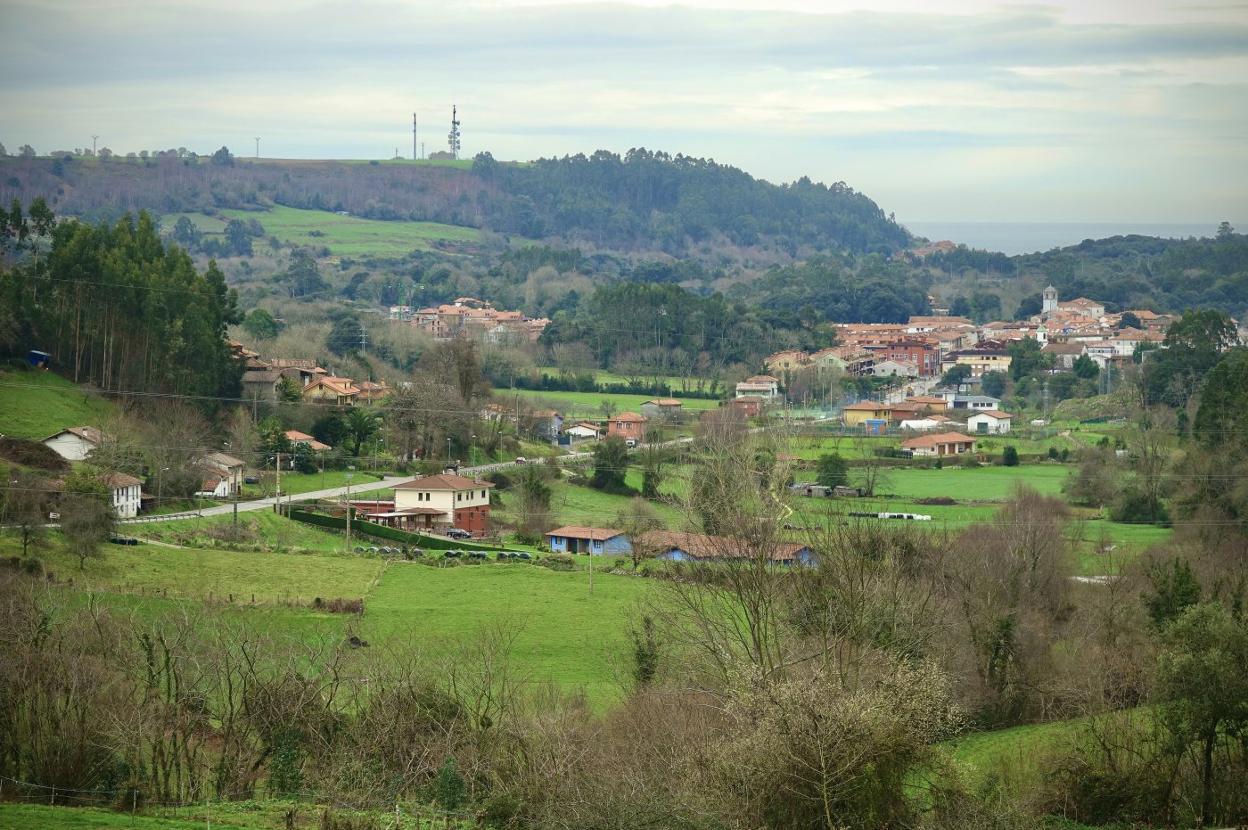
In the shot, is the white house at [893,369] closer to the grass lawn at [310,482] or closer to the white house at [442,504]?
the grass lawn at [310,482]

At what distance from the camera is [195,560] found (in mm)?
23172

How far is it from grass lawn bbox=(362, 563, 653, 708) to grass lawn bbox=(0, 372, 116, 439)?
9.30 m

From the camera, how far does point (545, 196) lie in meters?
142

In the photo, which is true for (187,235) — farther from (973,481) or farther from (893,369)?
(973,481)

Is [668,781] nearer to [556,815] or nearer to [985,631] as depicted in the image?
[556,815]

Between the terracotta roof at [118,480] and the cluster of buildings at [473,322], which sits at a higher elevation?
the cluster of buildings at [473,322]

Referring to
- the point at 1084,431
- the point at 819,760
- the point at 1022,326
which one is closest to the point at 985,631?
the point at 819,760

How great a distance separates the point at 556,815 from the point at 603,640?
844 centimetres

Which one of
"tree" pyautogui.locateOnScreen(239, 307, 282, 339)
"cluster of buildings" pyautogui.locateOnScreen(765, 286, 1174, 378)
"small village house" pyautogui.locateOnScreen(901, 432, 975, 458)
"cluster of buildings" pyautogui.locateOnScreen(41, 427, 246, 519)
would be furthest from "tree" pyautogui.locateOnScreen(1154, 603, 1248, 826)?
"cluster of buildings" pyautogui.locateOnScreen(765, 286, 1174, 378)

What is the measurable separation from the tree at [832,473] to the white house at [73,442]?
15.4 metres

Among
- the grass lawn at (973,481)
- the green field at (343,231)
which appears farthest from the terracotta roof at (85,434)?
the green field at (343,231)

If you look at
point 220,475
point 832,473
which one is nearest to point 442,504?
point 220,475

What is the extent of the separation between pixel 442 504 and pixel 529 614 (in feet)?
28.0

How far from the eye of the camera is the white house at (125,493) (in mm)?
25938
